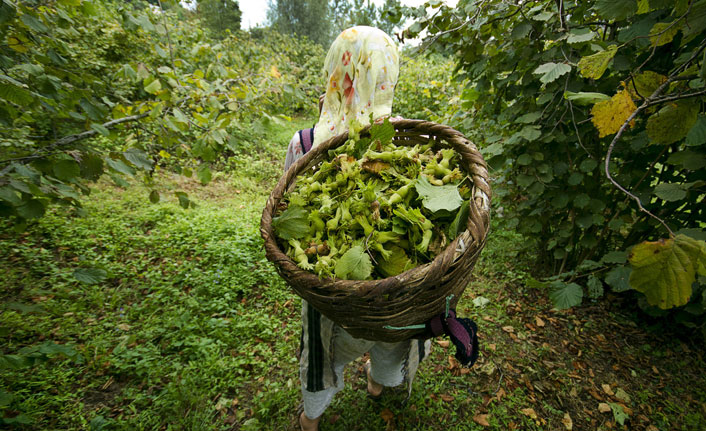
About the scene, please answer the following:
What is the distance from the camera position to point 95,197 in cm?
443

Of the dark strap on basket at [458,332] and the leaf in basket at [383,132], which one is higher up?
the leaf in basket at [383,132]

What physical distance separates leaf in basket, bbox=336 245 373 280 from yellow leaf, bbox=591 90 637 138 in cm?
92

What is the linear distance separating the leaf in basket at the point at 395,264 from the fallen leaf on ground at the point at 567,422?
1.96 meters

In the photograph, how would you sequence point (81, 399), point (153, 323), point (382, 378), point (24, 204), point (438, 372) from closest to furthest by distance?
point (24, 204)
point (382, 378)
point (81, 399)
point (438, 372)
point (153, 323)

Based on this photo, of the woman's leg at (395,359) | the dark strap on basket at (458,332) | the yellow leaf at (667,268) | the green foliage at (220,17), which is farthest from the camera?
the green foliage at (220,17)

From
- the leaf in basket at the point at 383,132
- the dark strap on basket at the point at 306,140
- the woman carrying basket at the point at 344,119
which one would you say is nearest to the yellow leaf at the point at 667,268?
the leaf in basket at the point at 383,132

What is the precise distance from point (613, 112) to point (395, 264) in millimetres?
926

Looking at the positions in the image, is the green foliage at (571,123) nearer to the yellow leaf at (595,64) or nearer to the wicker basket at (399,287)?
the yellow leaf at (595,64)

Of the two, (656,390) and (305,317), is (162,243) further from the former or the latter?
(656,390)

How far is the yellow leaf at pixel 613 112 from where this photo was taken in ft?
3.25

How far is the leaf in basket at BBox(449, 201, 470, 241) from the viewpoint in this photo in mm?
1000

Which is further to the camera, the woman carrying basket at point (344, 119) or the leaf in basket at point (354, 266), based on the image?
the woman carrying basket at point (344, 119)

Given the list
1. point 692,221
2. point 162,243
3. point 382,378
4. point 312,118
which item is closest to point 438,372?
point 382,378

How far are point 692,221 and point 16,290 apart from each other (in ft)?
17.9
